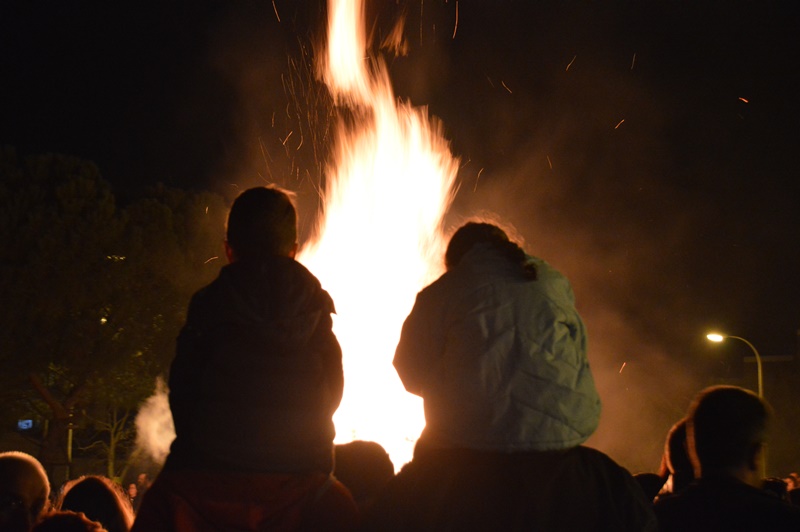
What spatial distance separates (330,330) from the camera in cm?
297

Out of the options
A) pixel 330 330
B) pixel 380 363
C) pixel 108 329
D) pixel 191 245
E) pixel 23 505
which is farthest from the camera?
pixel 191 245

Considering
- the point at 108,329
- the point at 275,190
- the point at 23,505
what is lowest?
the point at 23,505

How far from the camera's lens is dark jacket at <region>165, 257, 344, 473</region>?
2719mm

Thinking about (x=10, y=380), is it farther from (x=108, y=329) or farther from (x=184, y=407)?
(x=184, y=407)

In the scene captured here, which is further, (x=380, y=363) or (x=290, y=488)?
(x=380, y=363)

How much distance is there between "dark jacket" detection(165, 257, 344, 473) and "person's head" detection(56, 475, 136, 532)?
2031 mm

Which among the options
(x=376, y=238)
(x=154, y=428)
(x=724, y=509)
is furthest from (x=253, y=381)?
(x=154, y=428)

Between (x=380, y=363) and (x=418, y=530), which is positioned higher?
(x=380, y=363)

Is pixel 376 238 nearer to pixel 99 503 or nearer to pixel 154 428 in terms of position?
pixel 99 503

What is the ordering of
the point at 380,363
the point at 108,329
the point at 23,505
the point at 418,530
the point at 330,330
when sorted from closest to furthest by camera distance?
the point at 418,530 < the point at 330,330 < the point at 23,505 < the point at 380,363 < the point at 108,329

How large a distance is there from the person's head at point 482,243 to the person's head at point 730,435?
1.31 metres

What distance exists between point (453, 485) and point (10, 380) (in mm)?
22373

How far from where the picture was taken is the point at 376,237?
39.3 ft

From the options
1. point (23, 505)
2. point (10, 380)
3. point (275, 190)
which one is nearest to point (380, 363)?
point (23, 505)
